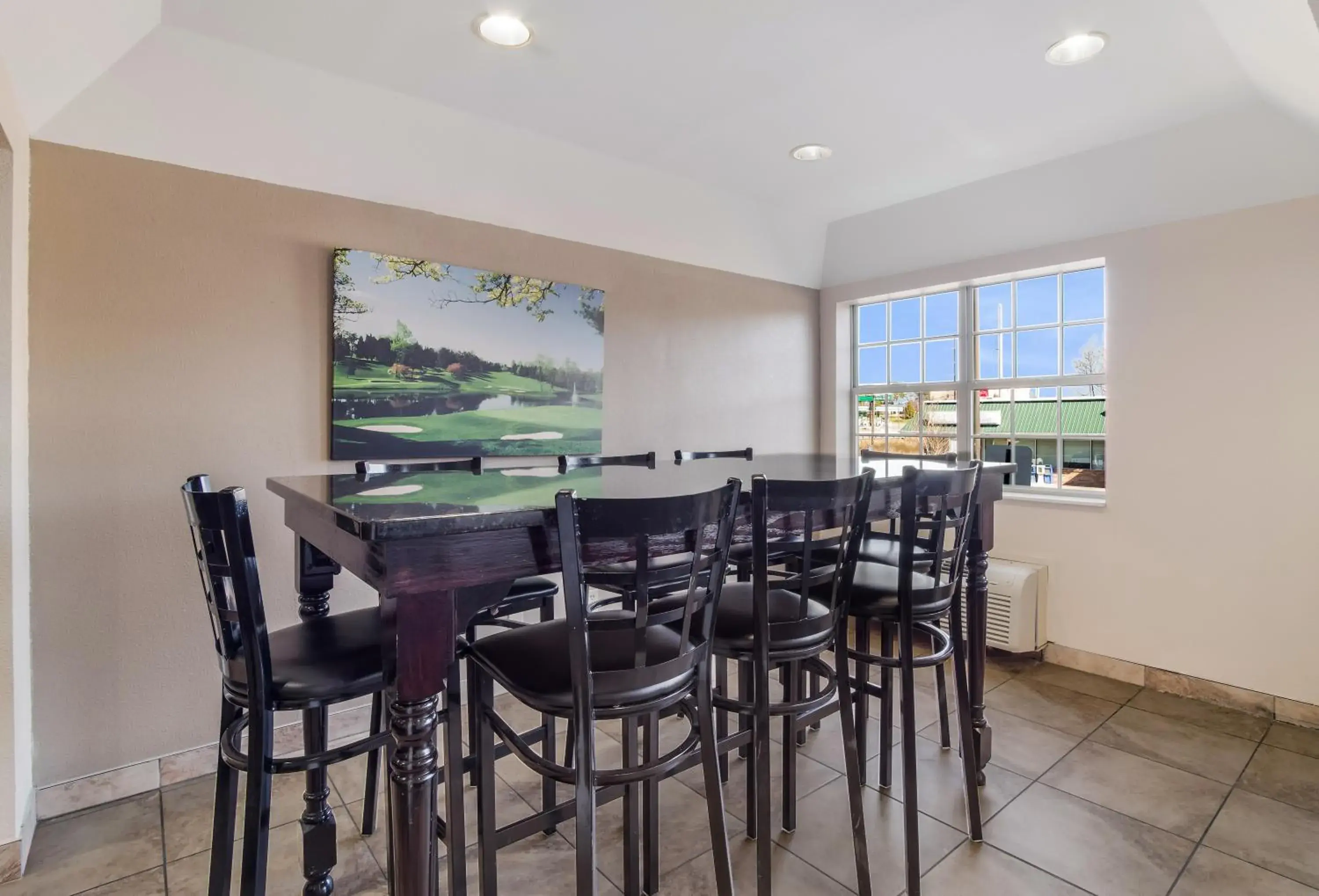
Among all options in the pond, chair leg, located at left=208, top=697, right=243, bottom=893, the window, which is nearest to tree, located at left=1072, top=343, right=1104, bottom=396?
the window

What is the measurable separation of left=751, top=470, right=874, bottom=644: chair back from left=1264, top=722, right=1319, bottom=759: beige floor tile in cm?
214

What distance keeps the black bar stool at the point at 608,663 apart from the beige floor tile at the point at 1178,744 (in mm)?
2017

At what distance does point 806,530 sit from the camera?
5.32 feet

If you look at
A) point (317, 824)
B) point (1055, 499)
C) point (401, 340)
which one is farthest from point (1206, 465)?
point (317, 824)

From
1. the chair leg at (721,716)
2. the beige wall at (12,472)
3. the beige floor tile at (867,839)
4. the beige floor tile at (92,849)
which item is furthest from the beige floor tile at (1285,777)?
the beige wall at (12,472)

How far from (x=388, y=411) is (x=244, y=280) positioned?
2.26ft

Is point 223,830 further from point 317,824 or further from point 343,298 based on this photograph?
point 343,298

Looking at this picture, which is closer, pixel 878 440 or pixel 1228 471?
pixel 1228 471

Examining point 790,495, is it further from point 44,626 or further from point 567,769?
point 44,626

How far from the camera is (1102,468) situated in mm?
3525

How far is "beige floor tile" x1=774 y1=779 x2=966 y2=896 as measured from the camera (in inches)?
73.6

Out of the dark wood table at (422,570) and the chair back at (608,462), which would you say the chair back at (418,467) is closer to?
the chair back at (608,462)

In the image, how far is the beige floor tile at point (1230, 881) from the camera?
1.78m

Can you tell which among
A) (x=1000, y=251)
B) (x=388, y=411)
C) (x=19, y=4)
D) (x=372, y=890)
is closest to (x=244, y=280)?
(x=388, y=411)
